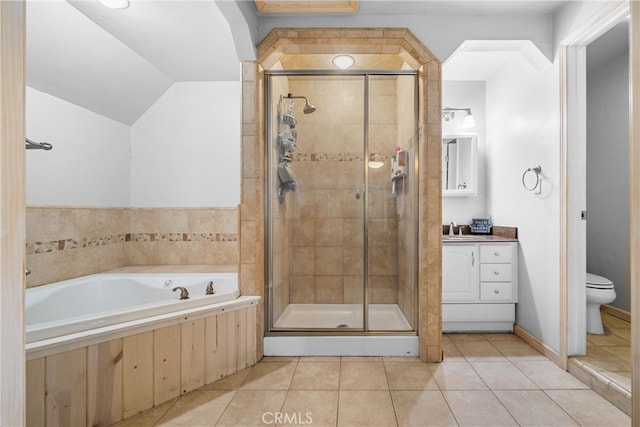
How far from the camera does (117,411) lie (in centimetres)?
151

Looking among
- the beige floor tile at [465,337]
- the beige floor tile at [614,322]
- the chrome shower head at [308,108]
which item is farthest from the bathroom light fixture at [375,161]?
the beige floor tile at [614,322]

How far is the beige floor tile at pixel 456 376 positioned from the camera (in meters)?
1.82

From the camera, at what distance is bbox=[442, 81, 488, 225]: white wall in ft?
10.2

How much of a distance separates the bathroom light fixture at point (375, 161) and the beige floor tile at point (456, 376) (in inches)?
59.9

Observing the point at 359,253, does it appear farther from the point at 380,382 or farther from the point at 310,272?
the point at 380,382

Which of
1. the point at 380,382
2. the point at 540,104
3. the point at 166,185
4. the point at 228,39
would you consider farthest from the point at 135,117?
the point at 540,104

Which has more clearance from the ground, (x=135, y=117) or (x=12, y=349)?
(x=135, y=117)

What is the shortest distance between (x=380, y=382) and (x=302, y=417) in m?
0.55

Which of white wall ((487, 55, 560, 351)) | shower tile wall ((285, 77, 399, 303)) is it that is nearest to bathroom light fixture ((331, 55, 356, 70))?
shower tile wall ((285, 77, 399, 303))

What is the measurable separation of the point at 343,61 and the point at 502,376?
103 inches

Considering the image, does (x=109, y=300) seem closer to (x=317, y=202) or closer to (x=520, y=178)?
(x=317, y=202)

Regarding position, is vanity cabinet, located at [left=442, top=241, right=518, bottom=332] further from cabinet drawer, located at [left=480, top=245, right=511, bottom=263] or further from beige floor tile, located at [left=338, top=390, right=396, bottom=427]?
beige floor tile, located at [left=338, top=390, right=396, bottom=427]

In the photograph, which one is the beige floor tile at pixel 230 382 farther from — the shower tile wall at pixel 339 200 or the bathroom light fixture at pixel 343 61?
the bathroom light fixture at pixel 343 61

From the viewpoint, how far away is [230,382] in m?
1.88
